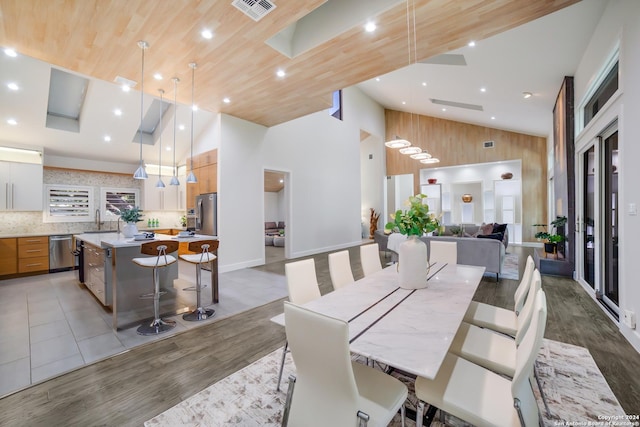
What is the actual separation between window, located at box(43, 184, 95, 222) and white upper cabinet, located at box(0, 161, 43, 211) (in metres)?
0.53

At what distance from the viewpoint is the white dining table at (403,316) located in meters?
1.16

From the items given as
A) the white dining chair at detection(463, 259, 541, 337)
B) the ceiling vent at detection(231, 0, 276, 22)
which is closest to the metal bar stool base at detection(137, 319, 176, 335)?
the white dining chair at detection(463, 259, 541, 337)

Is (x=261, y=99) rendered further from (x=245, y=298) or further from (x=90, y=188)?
(x=90, y=188)

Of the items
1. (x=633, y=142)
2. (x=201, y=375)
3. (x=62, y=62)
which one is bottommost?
(x=201, y=375)

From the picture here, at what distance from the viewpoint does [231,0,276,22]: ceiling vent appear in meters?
2.67

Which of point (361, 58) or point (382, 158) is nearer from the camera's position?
point (361, 58)

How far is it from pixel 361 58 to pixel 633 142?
2.98m

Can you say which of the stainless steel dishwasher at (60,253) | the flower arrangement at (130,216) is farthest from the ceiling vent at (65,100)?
the flower arrangement at (130,216)

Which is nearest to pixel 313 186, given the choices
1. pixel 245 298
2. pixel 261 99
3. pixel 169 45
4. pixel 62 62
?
pixel 261 99

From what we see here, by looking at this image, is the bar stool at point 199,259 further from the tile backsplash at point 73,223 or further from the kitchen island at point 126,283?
the tile backsplash at point 73,223

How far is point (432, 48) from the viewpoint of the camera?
3.43 m

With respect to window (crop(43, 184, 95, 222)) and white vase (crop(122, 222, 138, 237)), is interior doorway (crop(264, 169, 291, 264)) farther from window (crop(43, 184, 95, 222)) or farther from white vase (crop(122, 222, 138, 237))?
white vase (crop(122, 222, 138, 237))

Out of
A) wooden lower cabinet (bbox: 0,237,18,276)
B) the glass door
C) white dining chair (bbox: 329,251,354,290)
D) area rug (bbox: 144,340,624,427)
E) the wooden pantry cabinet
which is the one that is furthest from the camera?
the wooden pantry cabinet

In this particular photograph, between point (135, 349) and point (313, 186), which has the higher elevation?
point (313, 186)
